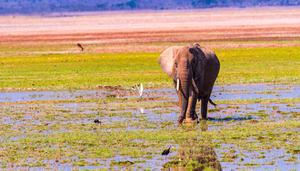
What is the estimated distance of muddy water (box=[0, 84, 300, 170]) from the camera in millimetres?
17812

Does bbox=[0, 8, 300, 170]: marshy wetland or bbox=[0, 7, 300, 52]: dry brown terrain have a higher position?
bbox=[0, 7, 300, 52]: dry brown terrain

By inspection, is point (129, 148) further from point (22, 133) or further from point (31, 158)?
point (22, 133)

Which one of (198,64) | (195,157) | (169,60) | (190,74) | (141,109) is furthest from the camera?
(141,109)

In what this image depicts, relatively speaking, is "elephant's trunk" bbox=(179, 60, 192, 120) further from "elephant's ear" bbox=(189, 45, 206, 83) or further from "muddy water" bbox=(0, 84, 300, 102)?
"muddy water" bbox=(0, 84, 300, 102)

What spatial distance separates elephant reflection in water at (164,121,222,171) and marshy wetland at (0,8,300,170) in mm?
19

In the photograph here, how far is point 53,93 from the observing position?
108ft

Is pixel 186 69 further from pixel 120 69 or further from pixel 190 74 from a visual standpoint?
pixel 120 69

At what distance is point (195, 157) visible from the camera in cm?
1747

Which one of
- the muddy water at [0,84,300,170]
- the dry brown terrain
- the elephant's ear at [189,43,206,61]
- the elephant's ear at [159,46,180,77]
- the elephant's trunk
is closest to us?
the muddy water at [0,84,300,170]

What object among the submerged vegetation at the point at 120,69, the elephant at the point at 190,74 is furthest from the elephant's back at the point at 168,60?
the submerged vegetation at the point at 120,69

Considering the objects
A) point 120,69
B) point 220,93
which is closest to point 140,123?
point 220,93

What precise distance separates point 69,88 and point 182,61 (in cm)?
1216

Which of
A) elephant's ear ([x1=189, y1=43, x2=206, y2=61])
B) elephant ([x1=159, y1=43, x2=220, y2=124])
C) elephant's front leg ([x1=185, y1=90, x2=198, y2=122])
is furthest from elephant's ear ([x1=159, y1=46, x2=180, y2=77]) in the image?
elephant's front leg ([x1=185, y1=90, x2=198, y2=122])

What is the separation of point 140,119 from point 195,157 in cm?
677
